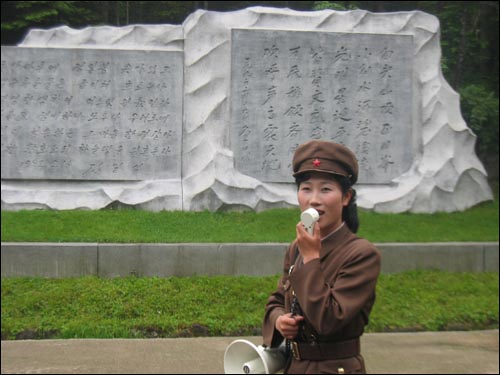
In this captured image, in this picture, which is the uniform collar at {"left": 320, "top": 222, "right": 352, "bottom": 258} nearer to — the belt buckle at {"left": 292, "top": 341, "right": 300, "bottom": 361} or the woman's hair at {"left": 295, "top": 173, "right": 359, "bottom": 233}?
the woman's hair at {"left": 295, "top": 173, "right": 359, "bottom": 233}

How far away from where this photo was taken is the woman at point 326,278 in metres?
1.55

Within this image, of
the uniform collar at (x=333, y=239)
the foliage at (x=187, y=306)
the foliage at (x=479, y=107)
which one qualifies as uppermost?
the uniform collar at (x=333, y=239)

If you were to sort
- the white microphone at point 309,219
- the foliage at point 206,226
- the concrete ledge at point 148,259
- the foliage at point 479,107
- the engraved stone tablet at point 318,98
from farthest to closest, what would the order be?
the foliage at point 479,107 → the engraved stone tablet at point 318,98 → the foliage at point 206,226 → the concrete ledge at point 148,259 → the white microphone at point 309,219

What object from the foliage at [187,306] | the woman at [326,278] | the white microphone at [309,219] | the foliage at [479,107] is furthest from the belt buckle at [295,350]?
the foliage at [479,107]

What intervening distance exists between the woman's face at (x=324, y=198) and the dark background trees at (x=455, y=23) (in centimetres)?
473

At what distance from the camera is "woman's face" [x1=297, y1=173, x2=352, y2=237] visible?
1676 mm

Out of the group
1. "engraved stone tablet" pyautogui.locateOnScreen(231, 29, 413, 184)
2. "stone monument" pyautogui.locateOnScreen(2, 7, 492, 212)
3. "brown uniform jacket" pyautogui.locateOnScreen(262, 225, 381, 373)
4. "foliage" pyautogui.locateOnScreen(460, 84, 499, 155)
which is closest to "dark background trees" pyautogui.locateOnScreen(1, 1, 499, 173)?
"foliage" pyautogui.locateOnScreen(460, 84, 499, 155)

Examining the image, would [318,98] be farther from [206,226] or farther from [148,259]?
[148,259]

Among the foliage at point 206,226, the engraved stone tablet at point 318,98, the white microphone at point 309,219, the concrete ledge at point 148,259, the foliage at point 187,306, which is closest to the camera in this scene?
the white microphone at point 309,219

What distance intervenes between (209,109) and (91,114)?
1233mm

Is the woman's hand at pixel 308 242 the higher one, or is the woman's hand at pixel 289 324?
the woman's hand at pixel 308 242

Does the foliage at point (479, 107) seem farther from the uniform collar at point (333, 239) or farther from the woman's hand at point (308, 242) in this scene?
the woman's hand at point (308, 242)

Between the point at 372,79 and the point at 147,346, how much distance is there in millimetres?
3904

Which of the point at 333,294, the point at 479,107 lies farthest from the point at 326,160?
the point at 479,107
